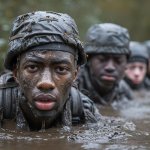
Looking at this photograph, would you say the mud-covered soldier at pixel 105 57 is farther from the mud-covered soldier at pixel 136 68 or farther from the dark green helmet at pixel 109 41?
the mud-covered soldier at pixel 136 68

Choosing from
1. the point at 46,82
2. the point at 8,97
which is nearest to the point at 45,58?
the point at 46,82

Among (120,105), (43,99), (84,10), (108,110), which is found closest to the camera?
(43,99)

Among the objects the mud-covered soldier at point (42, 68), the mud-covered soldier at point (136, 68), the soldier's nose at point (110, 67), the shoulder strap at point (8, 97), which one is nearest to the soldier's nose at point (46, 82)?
the mud-covered soldier at point (42, 68)

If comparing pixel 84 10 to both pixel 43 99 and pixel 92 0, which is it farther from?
pixel 43 99

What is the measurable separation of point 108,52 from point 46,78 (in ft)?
11.1

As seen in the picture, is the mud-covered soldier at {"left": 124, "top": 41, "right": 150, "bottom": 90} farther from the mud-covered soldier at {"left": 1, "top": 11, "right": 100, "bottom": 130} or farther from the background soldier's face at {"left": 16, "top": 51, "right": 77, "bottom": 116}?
the background soldier's face at {"left": 16, "top": 51, "right": 77, "bottom": 116}

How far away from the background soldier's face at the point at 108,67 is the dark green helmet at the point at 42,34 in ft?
9.66

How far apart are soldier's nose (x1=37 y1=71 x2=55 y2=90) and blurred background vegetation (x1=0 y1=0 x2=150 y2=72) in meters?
4.69

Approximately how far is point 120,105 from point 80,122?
3.04 metres

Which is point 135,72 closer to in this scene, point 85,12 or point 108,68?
point 108,68

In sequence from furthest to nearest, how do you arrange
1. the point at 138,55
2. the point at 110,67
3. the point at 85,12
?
the point at 85,12 < the point at 138,55 < the point at 110,67

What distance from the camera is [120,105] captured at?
8.62 metres

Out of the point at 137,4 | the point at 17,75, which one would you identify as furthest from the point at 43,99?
the point at 137,4

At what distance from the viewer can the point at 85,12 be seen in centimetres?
1543
